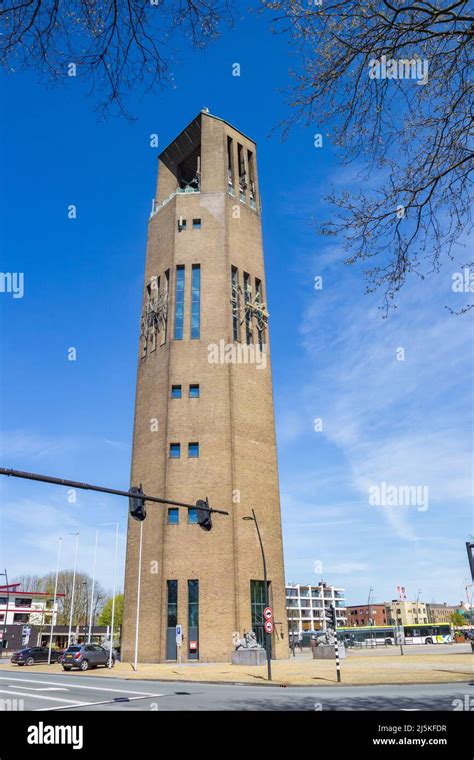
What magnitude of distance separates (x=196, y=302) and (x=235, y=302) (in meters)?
3.22

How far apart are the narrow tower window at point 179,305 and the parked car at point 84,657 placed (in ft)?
74.8

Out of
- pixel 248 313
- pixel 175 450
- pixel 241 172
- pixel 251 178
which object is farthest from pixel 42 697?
pixel 251 178

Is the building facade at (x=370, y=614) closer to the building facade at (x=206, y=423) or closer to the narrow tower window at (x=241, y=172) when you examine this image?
the building facade at (x=206, y=423)

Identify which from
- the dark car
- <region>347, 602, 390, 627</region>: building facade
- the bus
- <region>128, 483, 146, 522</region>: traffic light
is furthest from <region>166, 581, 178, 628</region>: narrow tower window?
<region>347, 602, 390, 627</region>: building facade

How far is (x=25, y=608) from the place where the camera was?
9019cm

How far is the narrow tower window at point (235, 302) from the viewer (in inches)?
1777

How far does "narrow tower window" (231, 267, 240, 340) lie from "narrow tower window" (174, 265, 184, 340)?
418cm

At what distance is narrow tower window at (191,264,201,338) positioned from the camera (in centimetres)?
4447

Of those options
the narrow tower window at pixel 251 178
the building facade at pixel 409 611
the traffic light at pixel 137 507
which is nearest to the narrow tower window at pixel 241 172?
the narrow tower window at pixel 251 178

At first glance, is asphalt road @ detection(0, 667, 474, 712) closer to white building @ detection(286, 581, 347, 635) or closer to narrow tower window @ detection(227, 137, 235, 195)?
narrow tower window @ detection(227, 137, 235, 195)

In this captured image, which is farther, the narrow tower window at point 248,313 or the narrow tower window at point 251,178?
the narrow tower window at point 251,178
